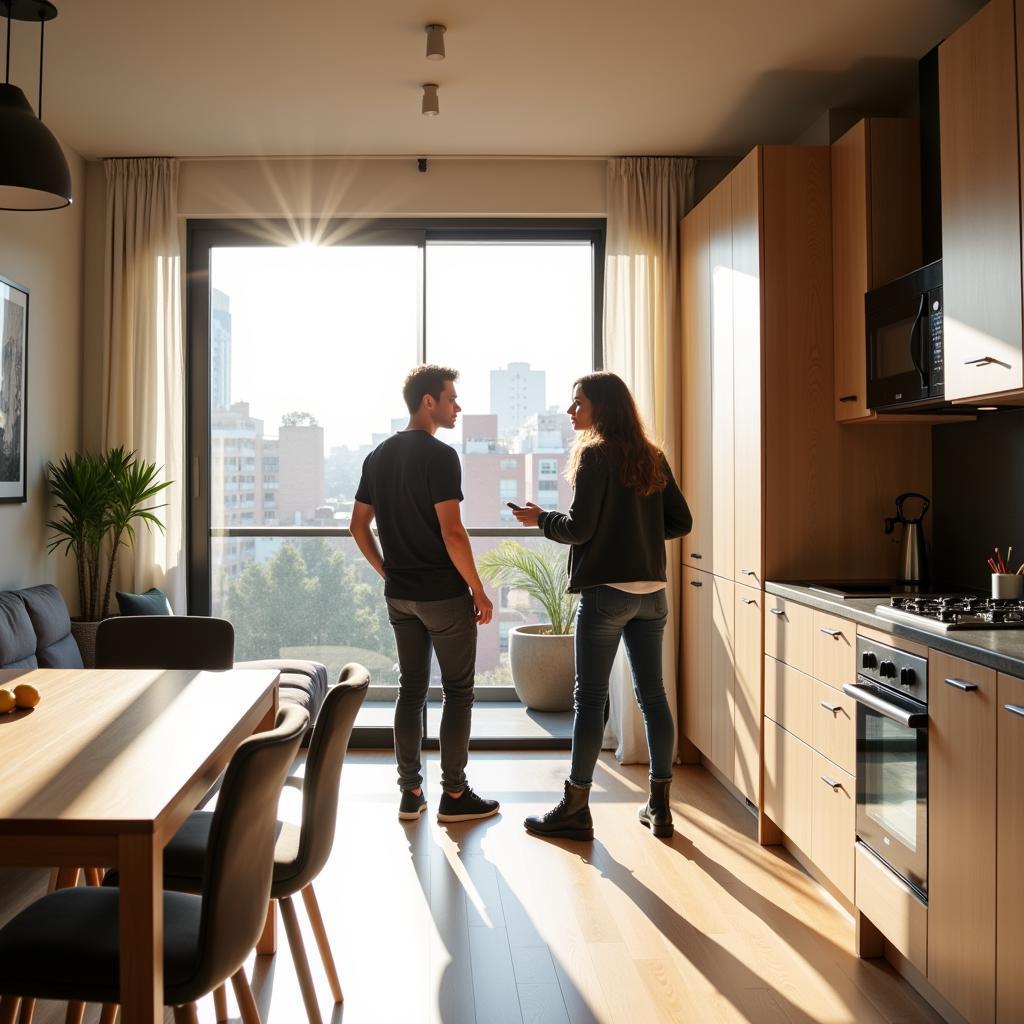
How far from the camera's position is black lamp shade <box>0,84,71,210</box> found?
→ 7.40ft

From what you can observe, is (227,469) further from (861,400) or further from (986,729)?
(986,729)

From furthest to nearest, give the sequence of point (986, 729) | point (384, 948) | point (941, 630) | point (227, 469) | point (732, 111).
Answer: point (227, 469) < point (732, 111) < point (384, 948) < point (941, 630) < point (986, 729)

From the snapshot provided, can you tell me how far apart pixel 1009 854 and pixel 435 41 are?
2824mm

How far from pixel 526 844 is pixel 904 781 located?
1.44 metres

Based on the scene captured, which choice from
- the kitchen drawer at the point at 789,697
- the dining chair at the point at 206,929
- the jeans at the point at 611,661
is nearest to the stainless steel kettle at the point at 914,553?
the kitchen drawer at the point at 789,697

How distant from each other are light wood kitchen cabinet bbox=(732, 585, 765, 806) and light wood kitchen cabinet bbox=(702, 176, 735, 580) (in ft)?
0.74

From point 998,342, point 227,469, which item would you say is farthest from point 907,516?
point 227,469

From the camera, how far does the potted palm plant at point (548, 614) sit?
482cm

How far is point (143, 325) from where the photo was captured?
4578 mm

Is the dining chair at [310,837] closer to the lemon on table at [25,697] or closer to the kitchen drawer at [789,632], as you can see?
the lemon on table at [25,697]

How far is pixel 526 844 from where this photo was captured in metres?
3.39

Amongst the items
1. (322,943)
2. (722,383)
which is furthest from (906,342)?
(322,943)

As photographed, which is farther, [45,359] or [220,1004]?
[45,359]

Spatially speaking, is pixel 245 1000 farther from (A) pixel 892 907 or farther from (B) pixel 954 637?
(B) pixel 954 637
